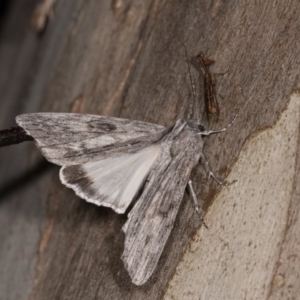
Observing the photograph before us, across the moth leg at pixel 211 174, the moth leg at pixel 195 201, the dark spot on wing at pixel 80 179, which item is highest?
the moth leg at pixel 211 174

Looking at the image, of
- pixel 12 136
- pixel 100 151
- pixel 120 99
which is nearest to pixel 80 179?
pixel 100 151

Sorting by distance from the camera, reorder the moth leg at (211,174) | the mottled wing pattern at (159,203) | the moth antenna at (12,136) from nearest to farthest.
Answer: the moth leg at (211,174)
the mottled wing pattern at (159,203)
the moth antenna at (12,136)

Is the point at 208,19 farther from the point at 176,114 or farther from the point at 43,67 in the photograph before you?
the point at 43,67

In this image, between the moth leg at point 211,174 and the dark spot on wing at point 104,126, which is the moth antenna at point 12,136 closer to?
the dark spot on wing at point 104,126

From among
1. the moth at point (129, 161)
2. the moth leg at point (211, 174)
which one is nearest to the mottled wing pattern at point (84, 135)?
the moth at point (129, 161)

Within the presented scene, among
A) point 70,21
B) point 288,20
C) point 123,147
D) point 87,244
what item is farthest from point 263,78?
point 70,21

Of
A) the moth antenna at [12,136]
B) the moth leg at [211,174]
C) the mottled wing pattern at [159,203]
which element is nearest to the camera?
the moth leg at [211,174]

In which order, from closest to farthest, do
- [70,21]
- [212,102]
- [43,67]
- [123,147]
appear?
[212,102]
[123,147]
[70,21]
[43,67]
